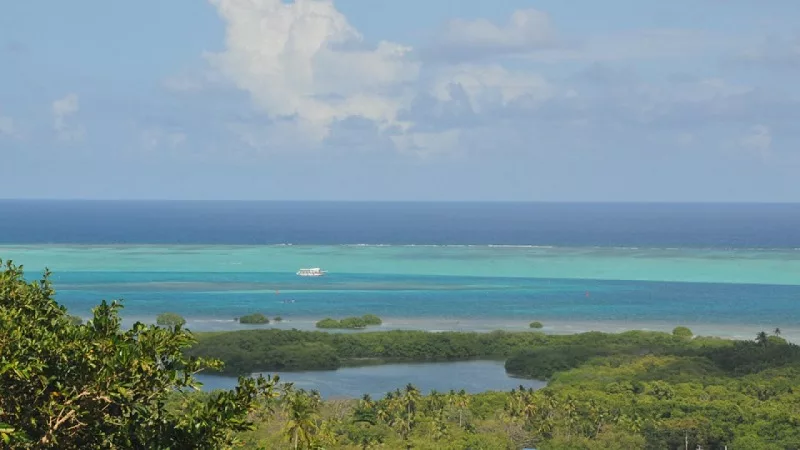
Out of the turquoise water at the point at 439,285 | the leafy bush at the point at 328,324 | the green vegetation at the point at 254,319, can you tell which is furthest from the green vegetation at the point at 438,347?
the green vegetation at the point at 254,319

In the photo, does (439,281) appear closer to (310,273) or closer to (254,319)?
(310,273)

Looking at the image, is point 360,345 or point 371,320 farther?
point 371,320

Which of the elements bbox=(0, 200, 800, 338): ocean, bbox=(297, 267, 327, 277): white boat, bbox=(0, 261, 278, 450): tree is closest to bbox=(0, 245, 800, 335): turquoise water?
bbox=(0, 200, 800, 338): ocean

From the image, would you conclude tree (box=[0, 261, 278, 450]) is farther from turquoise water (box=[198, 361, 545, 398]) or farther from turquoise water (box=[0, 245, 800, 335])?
turquoise water (box=[0, 245, 800, 335])

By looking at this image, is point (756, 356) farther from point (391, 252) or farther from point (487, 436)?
point (391, 252)

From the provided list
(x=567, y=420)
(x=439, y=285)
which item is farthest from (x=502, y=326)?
(x=567, y=420)

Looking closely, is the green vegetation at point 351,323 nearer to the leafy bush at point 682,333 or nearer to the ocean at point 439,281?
the ocean at point 439,281
